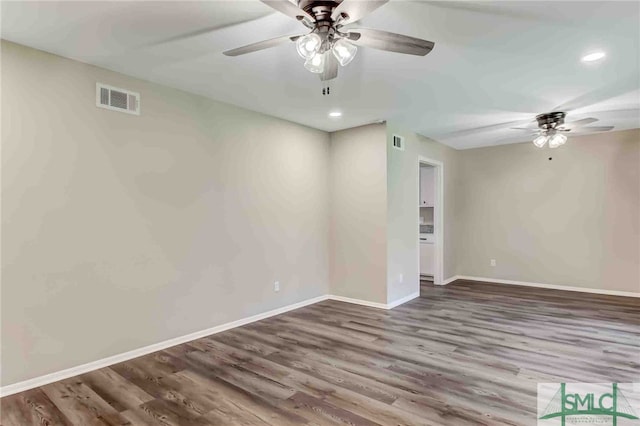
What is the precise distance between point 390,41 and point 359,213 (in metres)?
3.27

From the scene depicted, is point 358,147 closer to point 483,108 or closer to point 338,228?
point 338,228

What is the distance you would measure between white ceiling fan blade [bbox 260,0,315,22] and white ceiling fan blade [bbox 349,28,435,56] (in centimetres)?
28

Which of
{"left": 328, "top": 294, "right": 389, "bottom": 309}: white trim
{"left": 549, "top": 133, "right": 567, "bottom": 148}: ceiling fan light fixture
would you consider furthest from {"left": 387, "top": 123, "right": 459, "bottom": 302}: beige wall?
{"left": 549, "top": 133, "right": 567, "bottom": 148}: ceiling fan light fixture

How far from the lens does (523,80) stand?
3.39m

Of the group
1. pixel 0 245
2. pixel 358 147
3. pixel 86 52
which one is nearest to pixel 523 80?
pixel 358 147

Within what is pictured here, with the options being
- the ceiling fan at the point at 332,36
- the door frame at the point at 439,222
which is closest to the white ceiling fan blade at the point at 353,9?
the ceiling fan at the point at 332,36

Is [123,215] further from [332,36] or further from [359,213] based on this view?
[359,213]

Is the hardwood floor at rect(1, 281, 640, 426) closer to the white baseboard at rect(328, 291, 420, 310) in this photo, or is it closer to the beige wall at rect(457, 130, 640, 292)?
the white baseboard at rect(328, 291, 420, 310)

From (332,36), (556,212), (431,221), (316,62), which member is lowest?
(431,221)

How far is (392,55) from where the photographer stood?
2832mm

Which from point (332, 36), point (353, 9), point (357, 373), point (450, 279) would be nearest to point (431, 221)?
point (450, 279)

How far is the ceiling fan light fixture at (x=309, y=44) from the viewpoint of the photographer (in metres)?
2.00

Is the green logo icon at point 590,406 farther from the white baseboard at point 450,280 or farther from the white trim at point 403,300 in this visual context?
the white baseboard at point 450,280

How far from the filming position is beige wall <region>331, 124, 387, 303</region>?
490 centimetres
